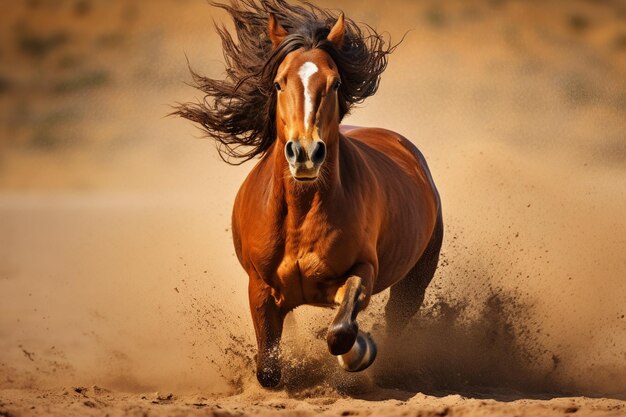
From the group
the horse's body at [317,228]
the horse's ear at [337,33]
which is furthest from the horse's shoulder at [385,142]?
the horse's ear at [337,33]

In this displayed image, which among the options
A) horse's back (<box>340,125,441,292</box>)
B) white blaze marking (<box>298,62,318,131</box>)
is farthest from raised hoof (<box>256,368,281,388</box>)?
white blaze marking (<box>298,62,318,131</box>)

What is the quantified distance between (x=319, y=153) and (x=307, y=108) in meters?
0.26

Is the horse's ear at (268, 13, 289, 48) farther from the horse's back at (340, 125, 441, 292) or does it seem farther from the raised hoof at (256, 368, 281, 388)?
the raised hoof at (256, 368, 281, 388)

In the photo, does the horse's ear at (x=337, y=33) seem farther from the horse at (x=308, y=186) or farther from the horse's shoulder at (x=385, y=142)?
the horse's shoulder at (x=385, y=142)

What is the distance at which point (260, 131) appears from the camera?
718 cm

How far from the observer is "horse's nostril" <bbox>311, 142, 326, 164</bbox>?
5703 millimetres

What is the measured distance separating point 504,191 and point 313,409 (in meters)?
6.72

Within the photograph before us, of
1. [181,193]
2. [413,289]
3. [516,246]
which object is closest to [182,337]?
[413,289]

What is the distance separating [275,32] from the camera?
652 cm

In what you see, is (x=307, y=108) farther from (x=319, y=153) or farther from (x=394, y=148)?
(x=394, y=148)

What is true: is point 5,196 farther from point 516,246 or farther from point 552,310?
point 552,310

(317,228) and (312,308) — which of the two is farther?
(312,308)

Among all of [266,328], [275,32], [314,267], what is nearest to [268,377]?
[266,328]

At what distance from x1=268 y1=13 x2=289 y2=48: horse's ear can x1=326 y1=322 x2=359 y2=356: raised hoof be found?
153 cm
